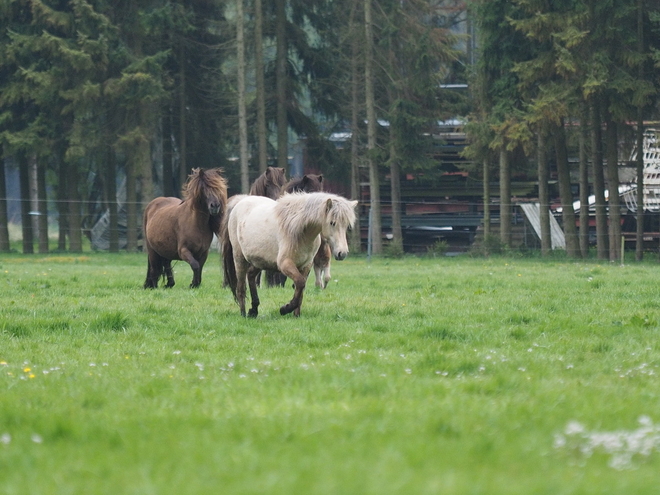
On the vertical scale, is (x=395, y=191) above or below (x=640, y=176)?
below

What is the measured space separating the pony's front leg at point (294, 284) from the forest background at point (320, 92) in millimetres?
18223

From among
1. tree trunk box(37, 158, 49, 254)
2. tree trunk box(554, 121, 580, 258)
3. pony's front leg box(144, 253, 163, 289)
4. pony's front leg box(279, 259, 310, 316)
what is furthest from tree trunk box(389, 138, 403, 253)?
pony's front leg box(279, 259, 310, 316)

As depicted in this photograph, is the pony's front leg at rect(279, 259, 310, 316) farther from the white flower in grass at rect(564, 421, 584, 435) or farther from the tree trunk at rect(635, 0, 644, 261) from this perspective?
the tree trunk at rect(635, 0, 644, 261)

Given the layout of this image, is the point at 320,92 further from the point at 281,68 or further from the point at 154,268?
the point at 154,268

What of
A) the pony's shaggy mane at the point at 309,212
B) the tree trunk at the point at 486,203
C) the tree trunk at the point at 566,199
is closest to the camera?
the pony's shaggy mane at the point at 309,212

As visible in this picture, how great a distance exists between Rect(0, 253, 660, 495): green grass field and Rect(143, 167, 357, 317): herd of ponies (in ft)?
1.92

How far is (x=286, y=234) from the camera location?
990 centimetres

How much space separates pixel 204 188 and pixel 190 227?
76 centimetres

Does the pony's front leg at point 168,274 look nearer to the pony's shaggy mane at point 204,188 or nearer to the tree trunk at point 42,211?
the pony's shaggy mane at point 204,188

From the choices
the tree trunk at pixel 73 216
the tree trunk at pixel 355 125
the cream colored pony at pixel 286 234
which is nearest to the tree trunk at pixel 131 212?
the tree trunk at pixel 73 216

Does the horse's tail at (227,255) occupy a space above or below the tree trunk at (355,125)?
below

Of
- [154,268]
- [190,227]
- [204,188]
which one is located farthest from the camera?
[154,268]

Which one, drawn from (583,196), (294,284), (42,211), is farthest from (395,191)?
(294,284)

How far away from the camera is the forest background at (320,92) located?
27.2 meters
